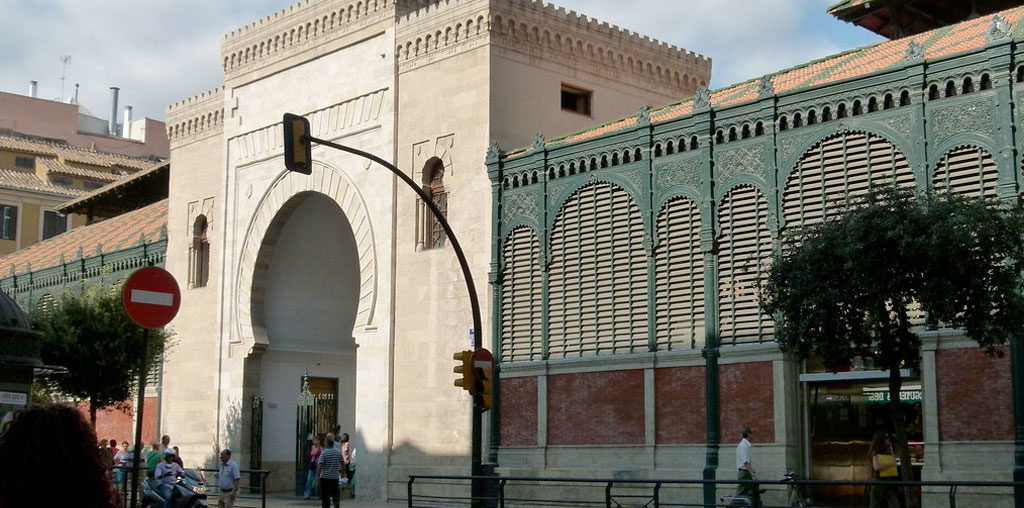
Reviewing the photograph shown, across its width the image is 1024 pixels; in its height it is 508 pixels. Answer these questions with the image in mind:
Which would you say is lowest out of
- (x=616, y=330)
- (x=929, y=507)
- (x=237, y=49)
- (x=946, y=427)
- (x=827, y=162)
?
(x=929, y=507)

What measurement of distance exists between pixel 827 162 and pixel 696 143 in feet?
8.89

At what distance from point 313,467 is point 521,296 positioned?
6.94 metres

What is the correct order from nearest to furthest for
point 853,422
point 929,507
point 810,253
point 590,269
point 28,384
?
point 28,384, point 810,253, point 929,507, point 853,422, point 590,269

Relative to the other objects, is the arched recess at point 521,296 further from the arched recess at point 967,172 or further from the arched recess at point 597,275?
the arched recess at point 967,172

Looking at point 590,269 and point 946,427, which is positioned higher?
point 590,269

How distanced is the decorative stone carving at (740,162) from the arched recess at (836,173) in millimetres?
710

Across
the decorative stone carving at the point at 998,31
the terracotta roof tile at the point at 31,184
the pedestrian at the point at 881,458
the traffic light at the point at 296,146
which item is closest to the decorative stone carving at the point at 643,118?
the decorative stone carving at the point at 998,31

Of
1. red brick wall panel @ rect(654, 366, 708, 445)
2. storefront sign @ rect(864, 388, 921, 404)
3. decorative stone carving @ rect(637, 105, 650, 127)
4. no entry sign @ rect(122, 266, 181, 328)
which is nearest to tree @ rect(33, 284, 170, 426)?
red brick wall panel @ rect(654, 366, 708, 445)

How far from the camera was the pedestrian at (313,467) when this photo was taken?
26.9 metres

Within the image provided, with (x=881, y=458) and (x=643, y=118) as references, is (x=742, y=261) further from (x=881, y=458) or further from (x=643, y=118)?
(x=881, y=458)

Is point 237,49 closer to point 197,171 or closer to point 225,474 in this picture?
point 197,171

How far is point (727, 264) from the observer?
20.9 metres

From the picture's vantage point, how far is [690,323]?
21.4m

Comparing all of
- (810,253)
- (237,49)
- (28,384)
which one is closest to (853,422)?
(810,253)
